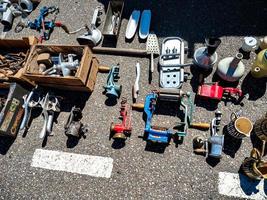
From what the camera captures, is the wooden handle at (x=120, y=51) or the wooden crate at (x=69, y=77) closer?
the wooden crate at (x=69, y=77)

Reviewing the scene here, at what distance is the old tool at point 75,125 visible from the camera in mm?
5082

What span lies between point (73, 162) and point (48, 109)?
1.16 metres

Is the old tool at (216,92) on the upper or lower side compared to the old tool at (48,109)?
upper

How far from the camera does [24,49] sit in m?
6.20

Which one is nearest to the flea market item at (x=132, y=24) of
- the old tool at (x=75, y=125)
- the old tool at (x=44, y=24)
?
the old tool at (x=44, y=24)

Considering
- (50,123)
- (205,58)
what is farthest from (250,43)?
(50,123)

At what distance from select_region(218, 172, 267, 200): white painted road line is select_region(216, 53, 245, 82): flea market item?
176cm

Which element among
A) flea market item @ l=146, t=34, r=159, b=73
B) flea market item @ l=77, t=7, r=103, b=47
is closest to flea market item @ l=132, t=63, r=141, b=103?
flea market item @ l=146, t=34, r=159, b=73

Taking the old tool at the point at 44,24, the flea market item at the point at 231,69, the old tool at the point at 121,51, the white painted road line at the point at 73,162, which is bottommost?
the white painted road line at the point at 73,162

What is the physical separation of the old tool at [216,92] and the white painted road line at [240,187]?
1.41 m

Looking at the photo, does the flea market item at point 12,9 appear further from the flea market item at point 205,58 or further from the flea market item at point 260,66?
the flea market item at point 260,66

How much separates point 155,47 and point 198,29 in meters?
1.07

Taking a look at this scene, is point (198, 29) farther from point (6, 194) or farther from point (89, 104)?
point (6, 194)

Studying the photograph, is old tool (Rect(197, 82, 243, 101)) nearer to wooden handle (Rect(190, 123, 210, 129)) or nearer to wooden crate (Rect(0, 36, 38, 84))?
wooden handle (Rect(190, 123, 210, 129))
